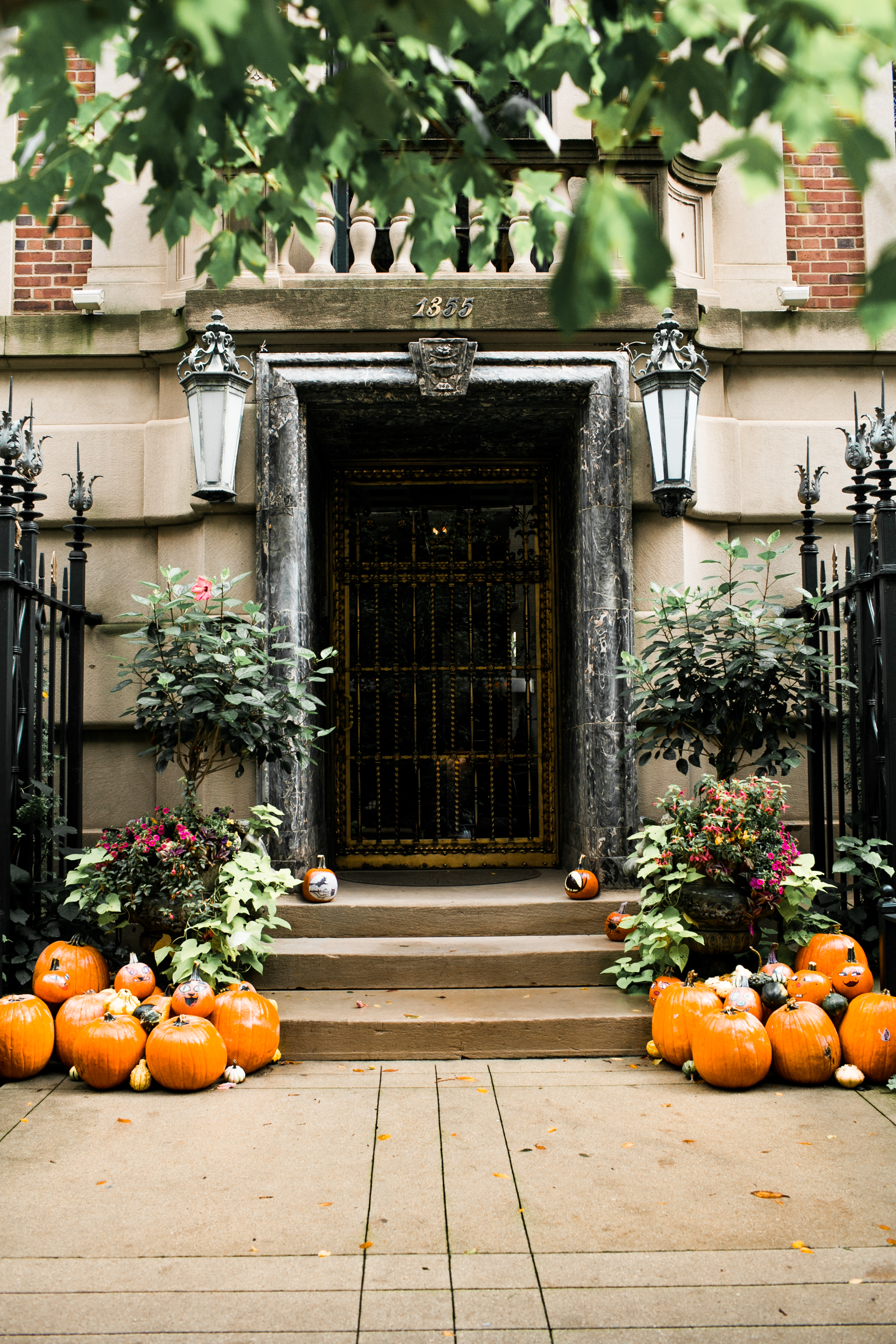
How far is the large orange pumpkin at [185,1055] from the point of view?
13.6 ft

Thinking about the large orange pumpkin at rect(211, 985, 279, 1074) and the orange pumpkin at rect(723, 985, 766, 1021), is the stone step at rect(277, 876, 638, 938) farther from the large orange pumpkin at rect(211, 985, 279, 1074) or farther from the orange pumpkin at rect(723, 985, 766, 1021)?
the orange pumpkin at rect(723, 985, 766, 1021)

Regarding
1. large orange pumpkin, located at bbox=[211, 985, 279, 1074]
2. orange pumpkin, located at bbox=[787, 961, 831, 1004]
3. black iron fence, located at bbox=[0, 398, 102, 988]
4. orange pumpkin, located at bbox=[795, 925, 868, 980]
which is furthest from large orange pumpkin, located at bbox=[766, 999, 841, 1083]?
black iron fence, located at bbox=[0, 398, 102, 988]

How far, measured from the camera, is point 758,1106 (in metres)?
4.00

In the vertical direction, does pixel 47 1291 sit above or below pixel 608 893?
below

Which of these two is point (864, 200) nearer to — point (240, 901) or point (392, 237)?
point (392, 237)

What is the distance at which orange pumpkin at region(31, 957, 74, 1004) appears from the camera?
4.57 metres

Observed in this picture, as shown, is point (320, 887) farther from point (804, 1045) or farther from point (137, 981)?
point (804, 1045)

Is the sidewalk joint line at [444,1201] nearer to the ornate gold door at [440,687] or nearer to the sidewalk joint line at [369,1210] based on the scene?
the sidewalk joint line at [369,1210]

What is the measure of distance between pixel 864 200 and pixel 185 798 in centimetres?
593

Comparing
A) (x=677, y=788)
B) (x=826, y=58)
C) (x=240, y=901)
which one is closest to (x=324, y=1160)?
(x=240, y=901)

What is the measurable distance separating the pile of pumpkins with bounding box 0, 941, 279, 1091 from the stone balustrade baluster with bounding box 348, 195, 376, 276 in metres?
4.25

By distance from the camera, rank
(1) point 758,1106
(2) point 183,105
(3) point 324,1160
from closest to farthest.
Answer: (2) point 183,105, (3) point 324,1160, (1) point 758,1106

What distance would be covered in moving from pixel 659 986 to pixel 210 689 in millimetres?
2606

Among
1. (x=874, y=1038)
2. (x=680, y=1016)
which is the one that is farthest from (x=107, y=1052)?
(x=874, y=1038)
